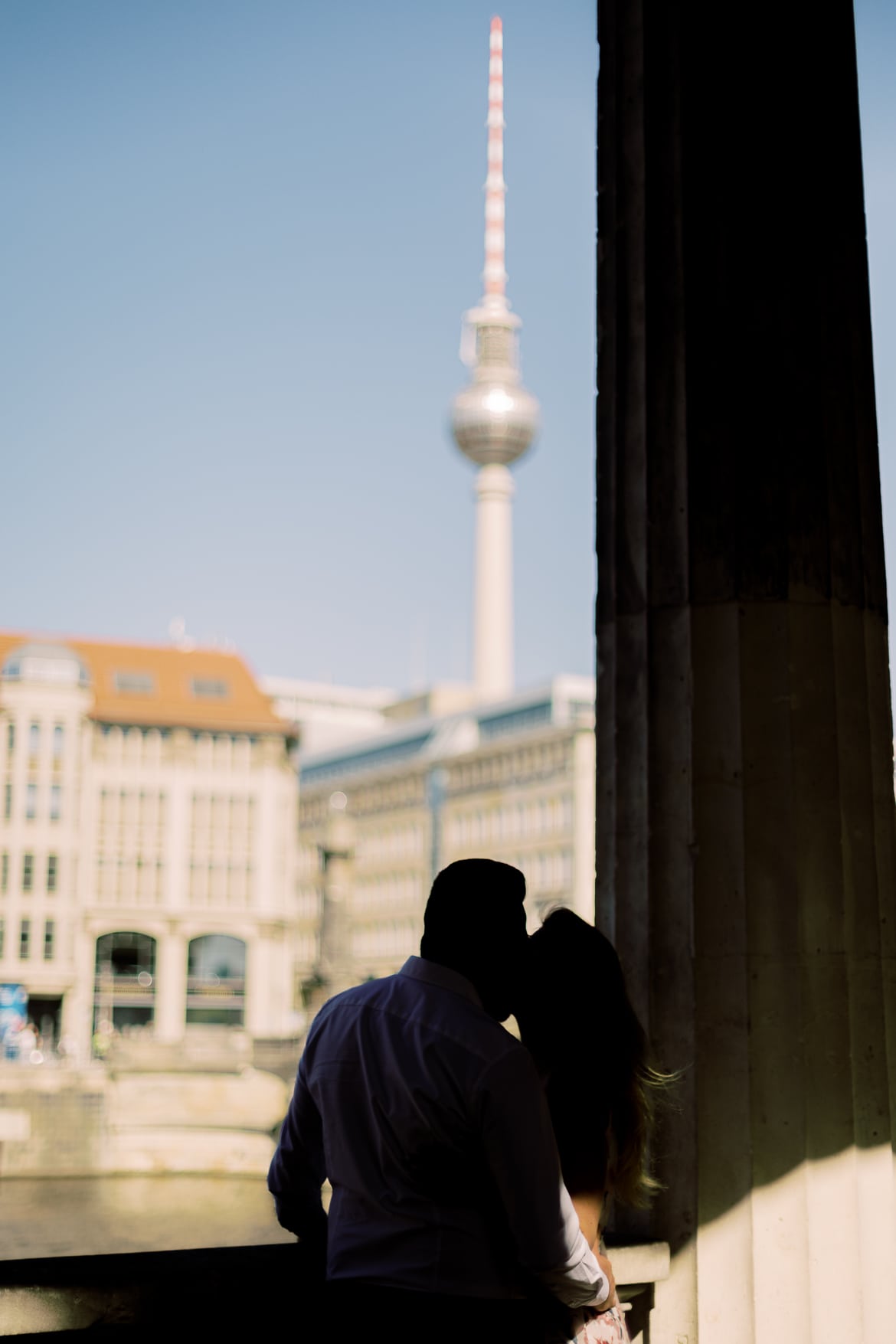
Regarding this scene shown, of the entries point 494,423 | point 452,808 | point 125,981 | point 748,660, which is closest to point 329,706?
point 494,423

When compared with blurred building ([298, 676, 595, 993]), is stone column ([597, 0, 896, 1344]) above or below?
below

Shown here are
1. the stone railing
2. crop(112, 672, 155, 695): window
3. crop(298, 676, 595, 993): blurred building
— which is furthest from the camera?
crop(298, 676, 595, 993): blurred building

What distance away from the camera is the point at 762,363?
3635mm

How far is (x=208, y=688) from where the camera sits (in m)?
67.4

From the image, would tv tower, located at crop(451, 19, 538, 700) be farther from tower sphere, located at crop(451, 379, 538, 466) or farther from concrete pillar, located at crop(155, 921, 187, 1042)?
concrete pillar, located at crop(155, 921, 187, 1042)

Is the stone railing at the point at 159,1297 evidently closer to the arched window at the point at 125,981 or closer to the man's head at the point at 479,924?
the man's head at the point at 479,924

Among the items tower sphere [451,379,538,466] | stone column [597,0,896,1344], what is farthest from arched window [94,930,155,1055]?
stone column [597,0,896,1344]

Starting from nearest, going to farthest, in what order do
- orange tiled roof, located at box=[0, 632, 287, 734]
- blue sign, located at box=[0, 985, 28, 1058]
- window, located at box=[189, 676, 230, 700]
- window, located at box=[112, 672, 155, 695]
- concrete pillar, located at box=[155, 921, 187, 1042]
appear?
blue sign, located at box=[0, 985, 28, 1058] < concrete pillar, located at box=[155, 921, 187, 1042] < orange tiled roof, located at box=[0, 632, 287, 734] < window, located at box=[112, 672, 155, 695] < window, located at box=[189, 676, 230, 700]

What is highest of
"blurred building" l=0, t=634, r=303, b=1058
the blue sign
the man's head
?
"blurred building" l=0, t=634, r=303, b=1058

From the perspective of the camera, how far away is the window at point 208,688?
66.9 metres

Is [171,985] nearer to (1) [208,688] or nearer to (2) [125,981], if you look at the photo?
(2) [125,981]

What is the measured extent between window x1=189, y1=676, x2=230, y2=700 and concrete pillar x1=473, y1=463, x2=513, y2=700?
103 feet

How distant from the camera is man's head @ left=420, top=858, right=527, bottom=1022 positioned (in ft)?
7.22

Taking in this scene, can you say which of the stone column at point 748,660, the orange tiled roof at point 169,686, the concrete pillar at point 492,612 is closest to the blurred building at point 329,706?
the concrete pillar at point 492,612
